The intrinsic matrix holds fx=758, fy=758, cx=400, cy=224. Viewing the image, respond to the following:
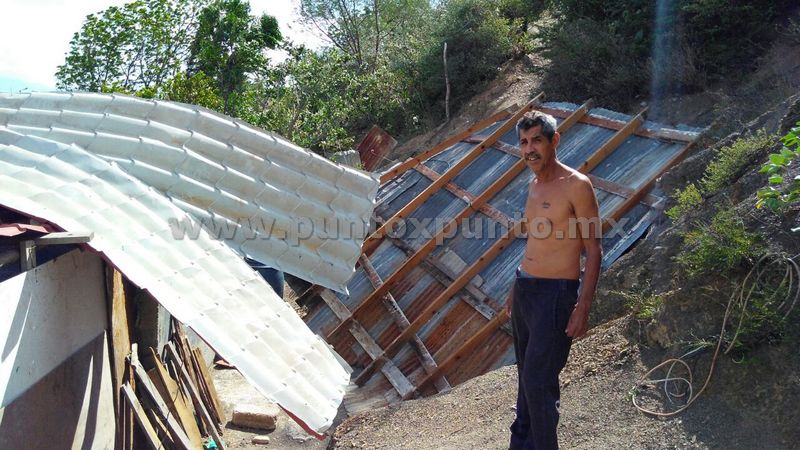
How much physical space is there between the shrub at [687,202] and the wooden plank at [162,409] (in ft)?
14.1

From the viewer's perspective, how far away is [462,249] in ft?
27.7

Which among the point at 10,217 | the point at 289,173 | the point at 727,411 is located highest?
the point at 10,217

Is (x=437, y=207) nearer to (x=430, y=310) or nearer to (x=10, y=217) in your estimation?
(x=430, y=310)

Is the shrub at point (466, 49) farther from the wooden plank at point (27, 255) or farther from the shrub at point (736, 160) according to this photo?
the wooden plank at point (27, 255)

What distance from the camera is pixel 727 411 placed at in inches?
170

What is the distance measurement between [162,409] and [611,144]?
5275 millimetres

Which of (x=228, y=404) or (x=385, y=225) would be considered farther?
(x=385, y=225)

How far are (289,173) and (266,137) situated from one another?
1.25 feet

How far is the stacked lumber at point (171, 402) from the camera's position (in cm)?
550

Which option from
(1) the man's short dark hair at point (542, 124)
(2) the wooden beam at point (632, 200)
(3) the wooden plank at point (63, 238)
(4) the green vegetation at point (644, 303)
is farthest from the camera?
(2) the wooden beam at point (632, 200)

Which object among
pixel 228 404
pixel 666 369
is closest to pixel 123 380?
pixel 228 404

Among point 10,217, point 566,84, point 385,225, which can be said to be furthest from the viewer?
point 566,84

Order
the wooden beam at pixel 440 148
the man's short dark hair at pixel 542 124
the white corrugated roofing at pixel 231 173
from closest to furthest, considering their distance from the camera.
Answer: the man's short dark hair at pixel 542 124, the white corrugated roofing at pixel 231 173, the wooden beam at pixel 440 148

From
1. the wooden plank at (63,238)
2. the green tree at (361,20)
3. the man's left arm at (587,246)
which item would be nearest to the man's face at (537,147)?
the man's left arm at (587,246)
